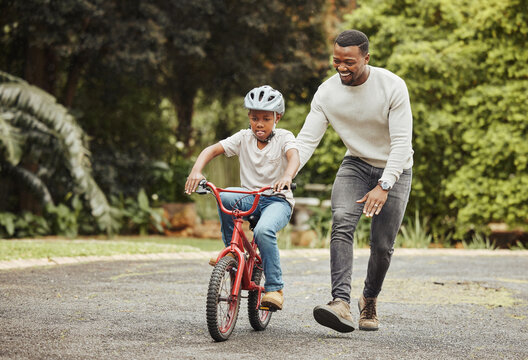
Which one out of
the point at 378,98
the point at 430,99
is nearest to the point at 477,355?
the point at 378,98

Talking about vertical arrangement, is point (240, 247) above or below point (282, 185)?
below

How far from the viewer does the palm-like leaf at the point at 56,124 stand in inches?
486

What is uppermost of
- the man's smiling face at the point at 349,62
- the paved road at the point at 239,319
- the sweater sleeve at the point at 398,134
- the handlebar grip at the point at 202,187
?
the man's smiling face at the point at 349,62

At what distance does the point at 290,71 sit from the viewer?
1617 centimetres

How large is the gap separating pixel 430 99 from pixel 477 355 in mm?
9578

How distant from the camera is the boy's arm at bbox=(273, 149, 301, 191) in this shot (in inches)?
187

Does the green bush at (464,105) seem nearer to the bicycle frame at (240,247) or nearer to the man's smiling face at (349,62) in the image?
the man's smiling face at (349,62)

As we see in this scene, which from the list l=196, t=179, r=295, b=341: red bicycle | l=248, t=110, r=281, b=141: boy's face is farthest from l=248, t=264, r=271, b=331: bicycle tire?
l=248, t=110, r=281, b=141: boy's face

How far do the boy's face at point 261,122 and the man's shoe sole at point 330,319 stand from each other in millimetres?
1224

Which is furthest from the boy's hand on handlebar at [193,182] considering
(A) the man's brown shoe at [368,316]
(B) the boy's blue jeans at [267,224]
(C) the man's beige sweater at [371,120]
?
(A) the man's brown shoe at [368,316]

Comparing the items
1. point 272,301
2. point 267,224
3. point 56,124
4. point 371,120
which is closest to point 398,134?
point 371,120

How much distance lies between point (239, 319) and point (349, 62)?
212 cm

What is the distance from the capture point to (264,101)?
5082mm

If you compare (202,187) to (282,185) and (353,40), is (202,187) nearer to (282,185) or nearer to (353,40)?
(282,185)
